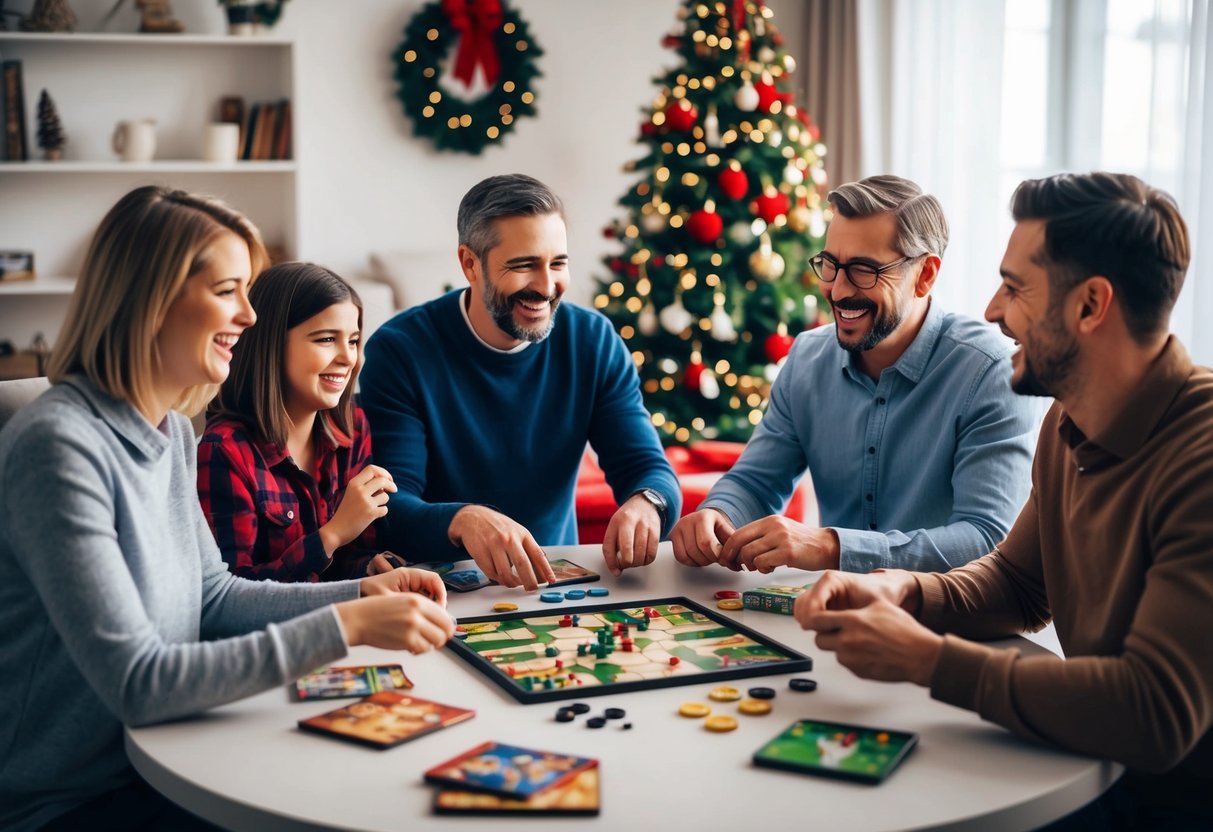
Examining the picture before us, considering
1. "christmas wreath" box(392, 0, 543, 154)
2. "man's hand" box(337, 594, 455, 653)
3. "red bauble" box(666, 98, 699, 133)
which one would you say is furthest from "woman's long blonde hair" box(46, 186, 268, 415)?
"christmas wreath" box(392, 0, 543, 154)

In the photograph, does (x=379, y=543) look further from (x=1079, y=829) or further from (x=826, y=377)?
(x=1079, y=829)

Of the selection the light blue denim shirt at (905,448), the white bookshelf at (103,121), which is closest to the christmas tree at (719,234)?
the white bookshelf at (103,121)

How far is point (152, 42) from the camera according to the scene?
532 centimetres

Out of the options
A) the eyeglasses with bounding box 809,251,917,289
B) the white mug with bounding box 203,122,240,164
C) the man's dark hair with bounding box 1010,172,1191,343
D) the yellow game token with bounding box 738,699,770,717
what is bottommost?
the yellow game token with bounding box 738,699,770,717

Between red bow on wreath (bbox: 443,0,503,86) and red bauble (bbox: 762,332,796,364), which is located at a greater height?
red bow on wreath (bbox: 443,0,503,86)

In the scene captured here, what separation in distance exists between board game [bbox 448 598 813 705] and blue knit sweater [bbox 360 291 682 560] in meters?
0.66

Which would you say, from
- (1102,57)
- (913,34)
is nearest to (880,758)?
(1102,57)

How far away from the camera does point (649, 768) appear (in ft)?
3.99

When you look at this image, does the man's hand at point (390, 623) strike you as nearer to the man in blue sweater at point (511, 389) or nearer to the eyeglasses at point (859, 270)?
the man in blue sweater at point (511, 389)

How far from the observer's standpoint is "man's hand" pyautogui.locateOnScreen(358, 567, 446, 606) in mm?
1691

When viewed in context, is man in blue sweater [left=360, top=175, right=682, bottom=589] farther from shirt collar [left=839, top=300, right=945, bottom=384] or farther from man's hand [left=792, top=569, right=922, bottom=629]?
man's hand [left=792, top=569, right=922, bottom=629]

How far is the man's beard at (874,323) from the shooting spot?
221 centimetres

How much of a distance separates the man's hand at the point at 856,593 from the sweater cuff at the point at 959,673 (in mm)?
129

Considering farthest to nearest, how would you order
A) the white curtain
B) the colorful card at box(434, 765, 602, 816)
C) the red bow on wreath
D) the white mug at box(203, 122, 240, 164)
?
the red bow on wreath < the white mug at box(203, 122, 240, 164) < the white curtain < the colorful card at box(434, 765, 602, 816)
